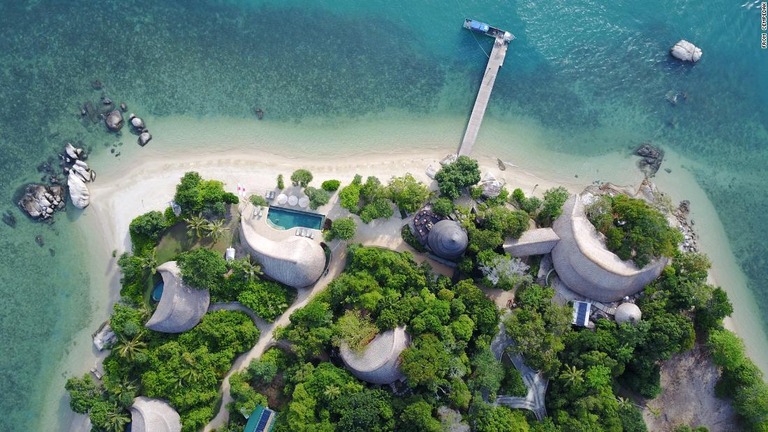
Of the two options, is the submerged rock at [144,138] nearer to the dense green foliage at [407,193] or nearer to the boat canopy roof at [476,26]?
the dense green foliage at [407,193]

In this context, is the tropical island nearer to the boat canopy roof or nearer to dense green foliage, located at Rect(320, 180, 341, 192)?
dense green foliage, located at Rect(320, 180, 341, 192)

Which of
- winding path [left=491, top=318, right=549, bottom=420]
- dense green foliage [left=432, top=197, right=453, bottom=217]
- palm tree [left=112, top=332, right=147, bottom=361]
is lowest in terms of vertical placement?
palm tree [left=112, top=332, right=147, bottom=361]

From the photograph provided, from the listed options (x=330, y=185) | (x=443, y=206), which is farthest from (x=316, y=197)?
(x=443, y=206)

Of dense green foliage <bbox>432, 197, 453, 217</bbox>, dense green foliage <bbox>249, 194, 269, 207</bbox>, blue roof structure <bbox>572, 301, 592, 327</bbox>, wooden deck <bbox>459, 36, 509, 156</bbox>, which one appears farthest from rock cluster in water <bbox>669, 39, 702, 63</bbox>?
dense green foliage <bbox>249, 194, 269, 207</bbox>

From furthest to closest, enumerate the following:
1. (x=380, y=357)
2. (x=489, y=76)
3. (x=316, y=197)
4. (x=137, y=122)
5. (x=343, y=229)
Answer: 1. (x=489, y=76)
2. (x=137, y=122)
3. (x=316, y=197)
4. (x=343, y=229)
5. (x=380, y=357)

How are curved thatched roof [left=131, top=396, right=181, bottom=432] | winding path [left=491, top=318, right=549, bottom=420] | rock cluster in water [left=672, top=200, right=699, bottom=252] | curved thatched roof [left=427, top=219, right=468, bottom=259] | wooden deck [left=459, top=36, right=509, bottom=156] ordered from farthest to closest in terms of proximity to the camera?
wooden deck [left=459, top=36, right=509, bottom=156]
rock cluster in water [left=672, top=200, right=699, bottom=252]
winding path [left=491, top=318, right=549, bottom=420]
curved thatched roof [left=427, top=219, right=468, bottom=259]
curved thatched roof [left=131, top=396, right=181, bottom=432]

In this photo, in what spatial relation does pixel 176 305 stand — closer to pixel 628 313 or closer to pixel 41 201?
pixel 41 201
